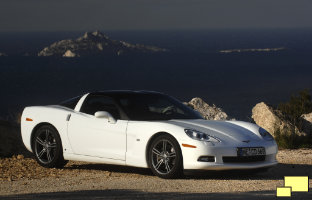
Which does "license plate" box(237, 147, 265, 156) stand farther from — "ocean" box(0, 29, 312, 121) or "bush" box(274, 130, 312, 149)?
"ocean" box(0, 29, 312, 121)

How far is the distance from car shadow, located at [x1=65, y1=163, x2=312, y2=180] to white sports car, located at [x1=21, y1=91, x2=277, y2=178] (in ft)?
1.10

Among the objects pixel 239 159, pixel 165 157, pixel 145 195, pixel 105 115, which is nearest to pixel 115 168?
pixel 105 115

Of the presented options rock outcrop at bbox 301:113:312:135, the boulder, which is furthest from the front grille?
rock outcrop at bbox 301:113:312:135

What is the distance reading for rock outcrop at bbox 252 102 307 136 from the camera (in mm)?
17359

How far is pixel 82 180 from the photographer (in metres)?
9.88

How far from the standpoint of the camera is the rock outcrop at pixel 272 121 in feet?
57.0

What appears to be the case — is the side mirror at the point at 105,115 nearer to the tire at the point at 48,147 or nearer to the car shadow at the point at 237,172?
the car shadow at the point at 237,172

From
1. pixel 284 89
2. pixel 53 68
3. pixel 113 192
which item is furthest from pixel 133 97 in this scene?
pixel 53 68

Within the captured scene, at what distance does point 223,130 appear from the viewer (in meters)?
10.1

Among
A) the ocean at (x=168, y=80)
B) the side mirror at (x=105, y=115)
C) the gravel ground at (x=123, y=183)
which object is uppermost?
the side mirror at (x=105, y=115)

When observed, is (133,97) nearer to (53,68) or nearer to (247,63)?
(53,68)

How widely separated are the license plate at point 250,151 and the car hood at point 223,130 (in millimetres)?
134

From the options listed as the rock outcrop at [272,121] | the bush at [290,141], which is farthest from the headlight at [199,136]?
the rock outcrop at [272,121]

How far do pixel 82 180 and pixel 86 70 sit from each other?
158789 millimetres
